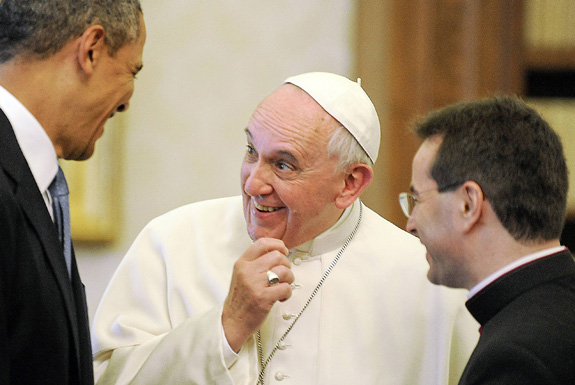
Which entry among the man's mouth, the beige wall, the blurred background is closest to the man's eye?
the man's mouth

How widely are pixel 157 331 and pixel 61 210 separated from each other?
577mm

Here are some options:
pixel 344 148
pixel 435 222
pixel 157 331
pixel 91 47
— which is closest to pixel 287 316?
pixel 157 331

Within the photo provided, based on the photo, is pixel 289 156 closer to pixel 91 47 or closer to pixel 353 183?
pixel 353 183

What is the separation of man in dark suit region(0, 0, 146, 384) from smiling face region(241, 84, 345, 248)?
1.48 feet

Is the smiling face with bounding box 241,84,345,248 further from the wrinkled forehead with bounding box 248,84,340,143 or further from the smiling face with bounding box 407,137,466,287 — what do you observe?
the smiling face with bounding box 407,137,466,287

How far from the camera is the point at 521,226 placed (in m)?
1.96

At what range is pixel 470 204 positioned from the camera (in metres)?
2.02

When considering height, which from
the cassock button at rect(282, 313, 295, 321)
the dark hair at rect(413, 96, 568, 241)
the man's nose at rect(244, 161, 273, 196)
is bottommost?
the cassock button at rect(282, 313, 295, 321)

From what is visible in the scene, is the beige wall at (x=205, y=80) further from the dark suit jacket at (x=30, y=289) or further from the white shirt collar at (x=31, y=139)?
the dark suit jacket at (x=30, y=289)

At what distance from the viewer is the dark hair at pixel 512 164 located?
1966 millimetres

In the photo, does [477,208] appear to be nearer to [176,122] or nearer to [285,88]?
[285,88]

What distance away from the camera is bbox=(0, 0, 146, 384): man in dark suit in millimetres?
1898

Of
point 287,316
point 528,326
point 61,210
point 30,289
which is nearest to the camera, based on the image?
point 528,326

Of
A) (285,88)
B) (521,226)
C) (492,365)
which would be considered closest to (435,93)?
(285,88)
